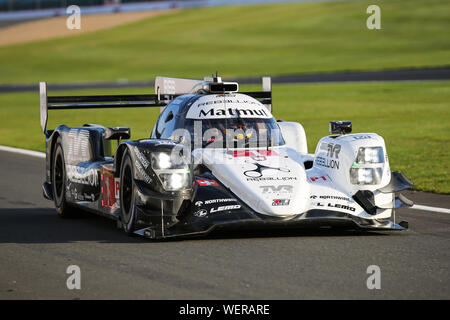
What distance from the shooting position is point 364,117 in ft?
82.5

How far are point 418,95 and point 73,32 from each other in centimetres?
5998

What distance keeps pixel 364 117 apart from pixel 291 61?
34.2 m

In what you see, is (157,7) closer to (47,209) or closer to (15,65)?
(15,65)

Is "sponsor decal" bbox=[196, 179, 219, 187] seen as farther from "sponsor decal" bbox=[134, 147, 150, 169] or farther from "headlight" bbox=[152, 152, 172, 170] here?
"sponsor decal" bbox=[134, 147, 150, 169]

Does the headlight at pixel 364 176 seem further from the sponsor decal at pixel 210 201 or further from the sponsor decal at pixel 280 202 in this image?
the sponsor decal at pixel 210 201

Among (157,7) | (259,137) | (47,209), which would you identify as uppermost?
(157,7)

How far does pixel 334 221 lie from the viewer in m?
8.33

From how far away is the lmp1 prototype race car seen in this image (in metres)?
→ 8.17

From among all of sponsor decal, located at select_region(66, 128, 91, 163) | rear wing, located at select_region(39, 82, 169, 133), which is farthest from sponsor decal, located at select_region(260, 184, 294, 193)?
rear wing, located at select_region(39, 82, 169, 133)

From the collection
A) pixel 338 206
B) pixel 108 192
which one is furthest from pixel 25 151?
pixel 338 206

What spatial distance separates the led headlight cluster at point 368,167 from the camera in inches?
341

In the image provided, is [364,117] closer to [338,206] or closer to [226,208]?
[338,206]
